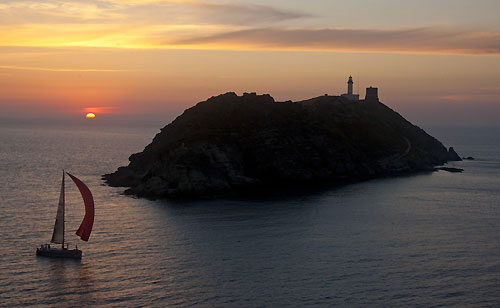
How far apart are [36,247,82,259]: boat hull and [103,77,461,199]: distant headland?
43417 millimetres

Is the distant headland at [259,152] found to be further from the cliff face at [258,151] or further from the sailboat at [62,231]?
the sailboat at [62,231]

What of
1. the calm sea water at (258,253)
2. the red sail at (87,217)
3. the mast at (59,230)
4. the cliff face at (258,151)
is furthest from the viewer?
the cliff face at (258,151)

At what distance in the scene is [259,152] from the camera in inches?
5472

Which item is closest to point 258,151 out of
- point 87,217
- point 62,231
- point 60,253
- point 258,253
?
point 258,253

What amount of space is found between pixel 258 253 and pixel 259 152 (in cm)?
7337

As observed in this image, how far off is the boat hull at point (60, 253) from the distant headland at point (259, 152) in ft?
142

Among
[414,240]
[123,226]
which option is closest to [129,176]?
[123,226]

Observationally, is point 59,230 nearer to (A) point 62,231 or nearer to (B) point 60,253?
(A) point 62,231

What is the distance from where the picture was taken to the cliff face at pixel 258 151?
11506 centimetres

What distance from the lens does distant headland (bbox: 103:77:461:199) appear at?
378ft

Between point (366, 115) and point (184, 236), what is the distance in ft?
442

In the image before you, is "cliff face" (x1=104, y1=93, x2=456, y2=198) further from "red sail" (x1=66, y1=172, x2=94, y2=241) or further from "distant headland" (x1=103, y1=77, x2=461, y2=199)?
"red sail" (x1=66, y1=172, x2=94, y2=241)

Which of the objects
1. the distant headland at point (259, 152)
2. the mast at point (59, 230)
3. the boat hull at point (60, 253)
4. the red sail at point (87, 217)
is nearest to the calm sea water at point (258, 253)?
the boat hull at point (60, 253)

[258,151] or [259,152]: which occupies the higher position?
[258,151]
